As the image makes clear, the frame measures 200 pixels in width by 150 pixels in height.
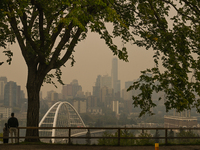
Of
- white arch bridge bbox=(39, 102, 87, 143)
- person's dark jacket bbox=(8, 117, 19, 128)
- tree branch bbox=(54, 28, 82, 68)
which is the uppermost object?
tree branch bbox=(54, 28, 82, 68)

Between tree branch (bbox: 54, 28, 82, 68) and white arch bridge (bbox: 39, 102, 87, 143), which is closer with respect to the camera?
tree branch (bbox: 54, 28, 82, 68)

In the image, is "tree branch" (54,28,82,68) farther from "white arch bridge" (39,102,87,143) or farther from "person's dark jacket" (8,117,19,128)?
"white arch bridge" (39,102,87,143)

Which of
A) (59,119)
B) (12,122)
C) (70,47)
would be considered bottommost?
(59,119)

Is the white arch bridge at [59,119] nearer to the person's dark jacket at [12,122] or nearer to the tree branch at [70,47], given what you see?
the person's dark jacket at [12,122]

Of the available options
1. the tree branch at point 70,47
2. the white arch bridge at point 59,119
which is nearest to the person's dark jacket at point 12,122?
the tree branch at point 70,47

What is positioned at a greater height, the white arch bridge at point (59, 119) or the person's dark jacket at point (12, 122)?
the person's dark jacket at point (12, 122)

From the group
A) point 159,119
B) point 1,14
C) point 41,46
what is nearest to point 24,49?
point 41,46

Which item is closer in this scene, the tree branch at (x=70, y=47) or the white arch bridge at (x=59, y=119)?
the tree branch at (x=70, y=47)

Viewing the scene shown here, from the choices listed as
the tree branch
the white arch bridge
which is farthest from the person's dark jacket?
the white arch bridge

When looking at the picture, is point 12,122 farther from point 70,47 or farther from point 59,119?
point 59,119

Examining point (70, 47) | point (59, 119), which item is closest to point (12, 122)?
point (70, 47)

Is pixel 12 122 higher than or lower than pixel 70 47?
lower

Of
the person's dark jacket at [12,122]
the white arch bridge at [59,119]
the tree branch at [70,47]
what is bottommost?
the white arch bridge at [59,119]

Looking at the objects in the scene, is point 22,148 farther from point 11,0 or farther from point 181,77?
point 181,77
